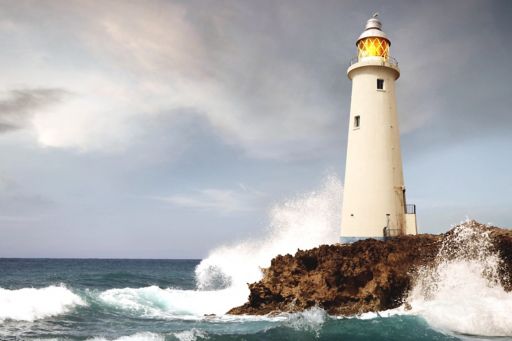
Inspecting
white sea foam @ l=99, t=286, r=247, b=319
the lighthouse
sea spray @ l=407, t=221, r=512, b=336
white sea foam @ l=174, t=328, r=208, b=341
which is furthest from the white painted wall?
white sea foam @ l=174, t=328, r=208, b=341

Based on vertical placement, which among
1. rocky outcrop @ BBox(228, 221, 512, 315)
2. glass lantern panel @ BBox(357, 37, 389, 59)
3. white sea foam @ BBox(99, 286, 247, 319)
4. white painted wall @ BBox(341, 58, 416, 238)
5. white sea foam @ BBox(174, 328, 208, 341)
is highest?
glass lantern panel @ BBox(357, 37, 389, 59)

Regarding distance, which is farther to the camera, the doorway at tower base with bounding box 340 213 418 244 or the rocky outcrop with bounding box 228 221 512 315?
the doorway at tower base with bounding box 340 213 418 244

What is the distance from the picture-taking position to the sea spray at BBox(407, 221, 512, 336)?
10.0 metres

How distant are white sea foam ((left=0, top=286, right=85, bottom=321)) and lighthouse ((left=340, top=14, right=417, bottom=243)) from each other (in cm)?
962

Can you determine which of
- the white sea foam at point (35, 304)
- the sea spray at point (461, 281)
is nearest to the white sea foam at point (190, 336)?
the sea spray at point (461, 281)

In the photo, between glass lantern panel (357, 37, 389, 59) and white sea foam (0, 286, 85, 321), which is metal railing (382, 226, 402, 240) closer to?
glass lantern panel (357, 37, 389, 59)

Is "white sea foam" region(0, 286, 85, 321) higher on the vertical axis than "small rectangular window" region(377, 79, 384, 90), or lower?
lower

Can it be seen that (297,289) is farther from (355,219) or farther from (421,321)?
(355,219)

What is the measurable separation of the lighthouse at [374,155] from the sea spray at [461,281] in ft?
9.57

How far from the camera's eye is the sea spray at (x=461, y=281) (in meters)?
10.0

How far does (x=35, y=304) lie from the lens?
12.8 m

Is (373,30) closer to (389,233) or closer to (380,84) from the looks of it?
(380,84)

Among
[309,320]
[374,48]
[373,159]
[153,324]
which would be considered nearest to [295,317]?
[309,320]

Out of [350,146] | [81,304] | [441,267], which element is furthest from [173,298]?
[441,267]
